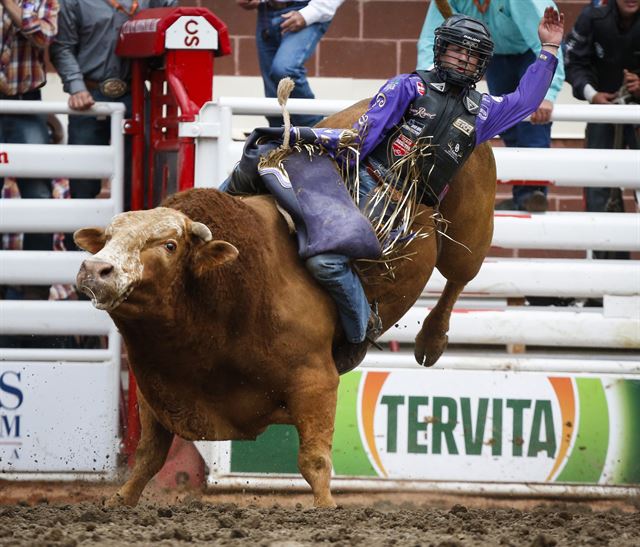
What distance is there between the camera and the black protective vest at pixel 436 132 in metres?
5.45

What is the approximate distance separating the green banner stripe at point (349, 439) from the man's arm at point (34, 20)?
233cm

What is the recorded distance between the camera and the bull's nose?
13.9ft

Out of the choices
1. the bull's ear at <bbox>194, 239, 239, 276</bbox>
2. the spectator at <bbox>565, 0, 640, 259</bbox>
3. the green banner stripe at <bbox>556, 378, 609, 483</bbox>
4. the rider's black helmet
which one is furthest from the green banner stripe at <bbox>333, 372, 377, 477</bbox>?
the bull's ear at <bbox>194, 239, 239, 276</bbox>

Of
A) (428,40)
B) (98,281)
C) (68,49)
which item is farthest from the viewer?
(68,49)

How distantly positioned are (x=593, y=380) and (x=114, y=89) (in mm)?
2939

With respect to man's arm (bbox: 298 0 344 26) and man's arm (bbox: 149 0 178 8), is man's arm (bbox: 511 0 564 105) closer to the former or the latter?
man's arm (bbox: 298 0 344 26)

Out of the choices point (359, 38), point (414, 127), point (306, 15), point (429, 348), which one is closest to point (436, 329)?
point (429, 348)

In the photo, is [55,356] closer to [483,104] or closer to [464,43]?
[483,104]

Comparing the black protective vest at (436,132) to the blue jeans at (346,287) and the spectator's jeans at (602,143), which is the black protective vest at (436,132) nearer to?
the blue jeans at (346,287)

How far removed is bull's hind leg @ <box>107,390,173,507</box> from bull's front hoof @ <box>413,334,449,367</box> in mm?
1581

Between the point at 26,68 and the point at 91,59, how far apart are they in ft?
1.14

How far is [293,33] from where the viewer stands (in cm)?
741

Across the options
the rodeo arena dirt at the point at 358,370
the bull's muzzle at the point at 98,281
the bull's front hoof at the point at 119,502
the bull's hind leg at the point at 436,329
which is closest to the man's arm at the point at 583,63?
the rodeo arena dirt at the point at 358,370

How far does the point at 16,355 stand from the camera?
23.5 ft
